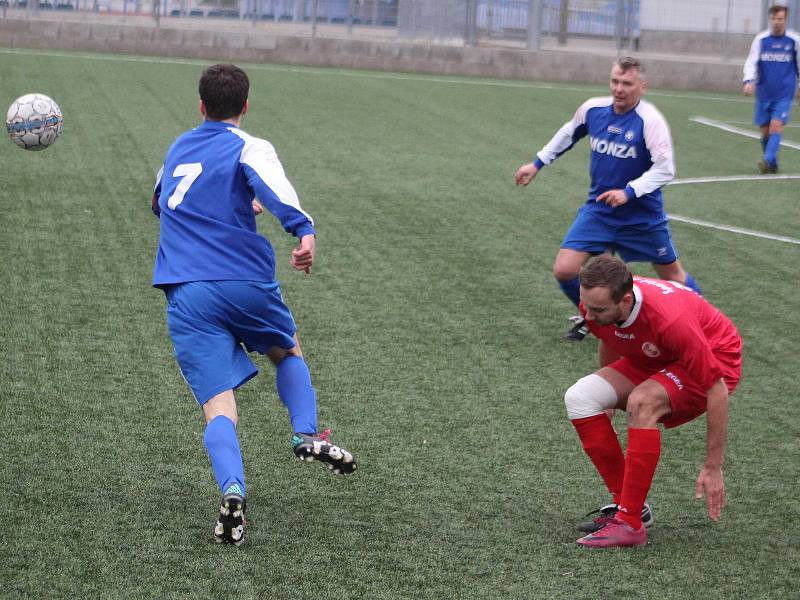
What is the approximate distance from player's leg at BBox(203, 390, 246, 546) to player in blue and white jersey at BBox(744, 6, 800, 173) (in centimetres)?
1064

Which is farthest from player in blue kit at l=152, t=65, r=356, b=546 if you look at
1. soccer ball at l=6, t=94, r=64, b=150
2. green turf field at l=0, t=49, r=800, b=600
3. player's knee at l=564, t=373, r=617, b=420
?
soccer ball at l=6, t=94, r=64, b=150

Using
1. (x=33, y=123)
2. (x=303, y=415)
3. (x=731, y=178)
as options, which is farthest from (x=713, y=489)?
(x=731, y=178)

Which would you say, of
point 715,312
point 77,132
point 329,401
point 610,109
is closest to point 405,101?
point 77,132

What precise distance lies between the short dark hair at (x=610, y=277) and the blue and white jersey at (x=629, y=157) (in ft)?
8.61

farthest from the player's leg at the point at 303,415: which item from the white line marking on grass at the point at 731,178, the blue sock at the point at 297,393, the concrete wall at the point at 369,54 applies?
the concrete wall at the point at 369,54

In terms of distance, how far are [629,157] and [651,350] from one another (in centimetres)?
275

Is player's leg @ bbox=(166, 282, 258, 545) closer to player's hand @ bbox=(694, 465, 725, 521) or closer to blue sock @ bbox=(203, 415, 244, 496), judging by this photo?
blue sock @ bbox=(203, 415, 244, 496)

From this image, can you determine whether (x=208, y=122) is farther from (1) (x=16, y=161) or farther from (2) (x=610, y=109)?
(1) (x=16, y=161)

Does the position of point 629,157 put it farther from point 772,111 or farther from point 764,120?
point 764,120

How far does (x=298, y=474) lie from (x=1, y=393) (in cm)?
168

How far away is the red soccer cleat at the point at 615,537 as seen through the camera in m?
4.48

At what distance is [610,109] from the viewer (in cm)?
709

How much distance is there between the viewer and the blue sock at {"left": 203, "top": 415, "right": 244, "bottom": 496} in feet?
13.8

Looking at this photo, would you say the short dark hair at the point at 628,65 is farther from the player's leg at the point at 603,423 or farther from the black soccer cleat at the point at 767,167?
the black soccer cleat at the point at 767,167
